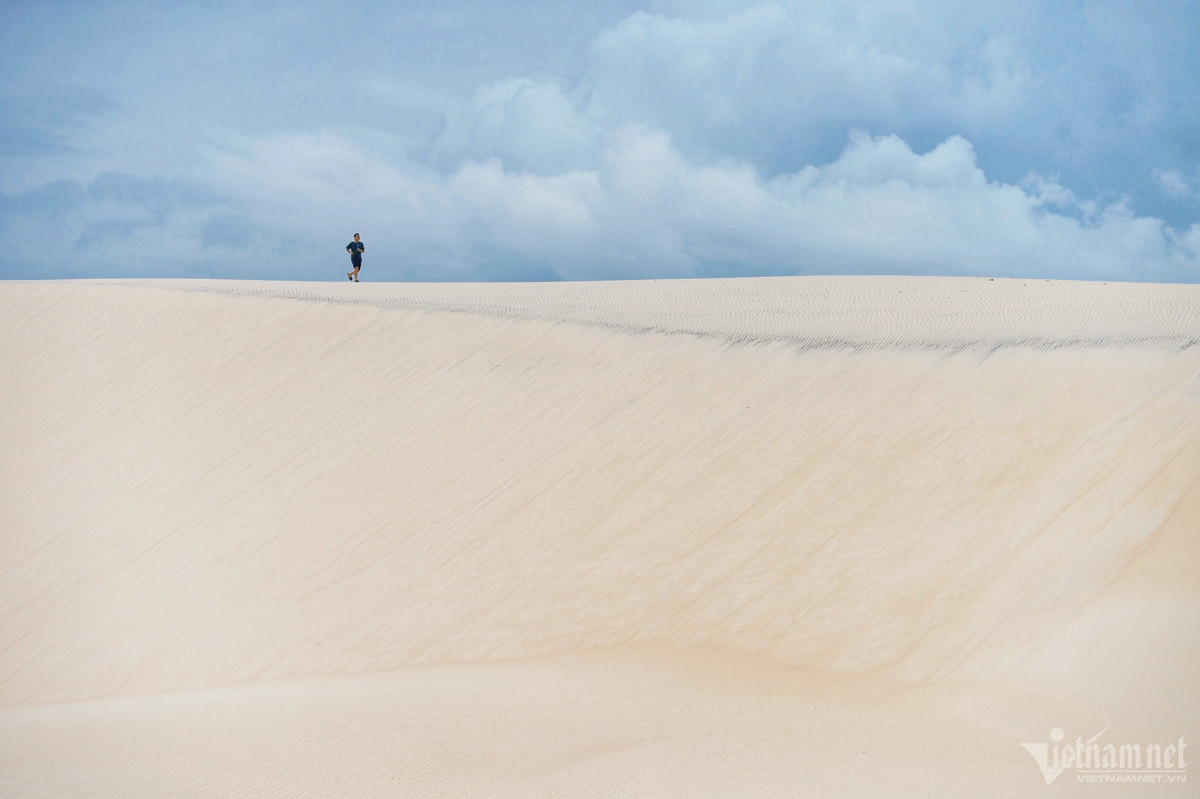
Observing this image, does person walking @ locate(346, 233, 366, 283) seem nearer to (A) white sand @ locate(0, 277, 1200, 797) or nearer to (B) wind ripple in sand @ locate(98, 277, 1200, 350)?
(B) wind ripple in sand @ locate(98, 277, 1200, 350)

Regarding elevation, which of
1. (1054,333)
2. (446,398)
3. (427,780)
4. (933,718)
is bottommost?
(427,780)

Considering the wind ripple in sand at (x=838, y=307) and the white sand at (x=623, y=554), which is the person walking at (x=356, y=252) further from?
the white sand at (x=623, y=554)

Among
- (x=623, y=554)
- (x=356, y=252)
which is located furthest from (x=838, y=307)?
(x=356, y=252)

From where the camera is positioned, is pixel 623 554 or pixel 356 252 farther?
pixel 356 252

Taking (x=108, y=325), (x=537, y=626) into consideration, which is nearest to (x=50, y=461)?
(x=108, y=325)

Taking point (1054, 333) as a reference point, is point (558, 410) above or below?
below

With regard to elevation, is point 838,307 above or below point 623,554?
above

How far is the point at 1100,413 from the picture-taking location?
7688 mm

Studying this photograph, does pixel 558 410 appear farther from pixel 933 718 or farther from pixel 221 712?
pixel 933 718

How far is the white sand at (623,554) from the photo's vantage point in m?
5.36

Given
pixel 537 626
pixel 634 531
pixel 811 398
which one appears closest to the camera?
pixel 537 626

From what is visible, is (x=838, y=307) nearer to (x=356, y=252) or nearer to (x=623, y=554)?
(x=623, y=554)

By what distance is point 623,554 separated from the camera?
25.8ft

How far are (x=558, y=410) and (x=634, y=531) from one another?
7.67ft
